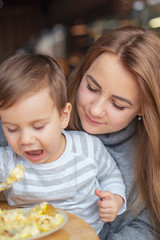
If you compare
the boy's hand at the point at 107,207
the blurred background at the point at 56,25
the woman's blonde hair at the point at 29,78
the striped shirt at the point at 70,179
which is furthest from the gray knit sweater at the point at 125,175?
the blurred background at the point at 56,25

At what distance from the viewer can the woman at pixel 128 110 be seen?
4.35 ft

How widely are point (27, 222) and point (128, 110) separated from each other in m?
0.61

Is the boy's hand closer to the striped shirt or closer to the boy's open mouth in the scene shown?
the striped shirt

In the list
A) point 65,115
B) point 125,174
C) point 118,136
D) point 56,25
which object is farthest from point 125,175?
point 56,25

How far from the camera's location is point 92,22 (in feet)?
23.2

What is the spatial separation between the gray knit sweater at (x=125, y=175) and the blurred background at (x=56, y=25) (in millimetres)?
4760

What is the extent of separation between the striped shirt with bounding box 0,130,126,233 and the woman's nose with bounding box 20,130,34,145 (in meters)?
0.19

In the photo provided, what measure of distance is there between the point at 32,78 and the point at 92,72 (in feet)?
1.15

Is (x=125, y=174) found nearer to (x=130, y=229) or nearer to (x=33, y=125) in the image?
(x=130, y=229)

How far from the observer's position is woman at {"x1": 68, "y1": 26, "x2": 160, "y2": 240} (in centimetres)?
133

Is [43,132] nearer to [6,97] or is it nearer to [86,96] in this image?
[6,97]

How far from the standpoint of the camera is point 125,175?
1.46m

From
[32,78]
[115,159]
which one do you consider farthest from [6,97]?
[115,159]

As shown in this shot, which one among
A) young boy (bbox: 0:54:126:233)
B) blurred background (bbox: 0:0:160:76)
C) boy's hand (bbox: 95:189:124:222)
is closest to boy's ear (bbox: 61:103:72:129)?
young boy (bbox: 0:54:126:233)
